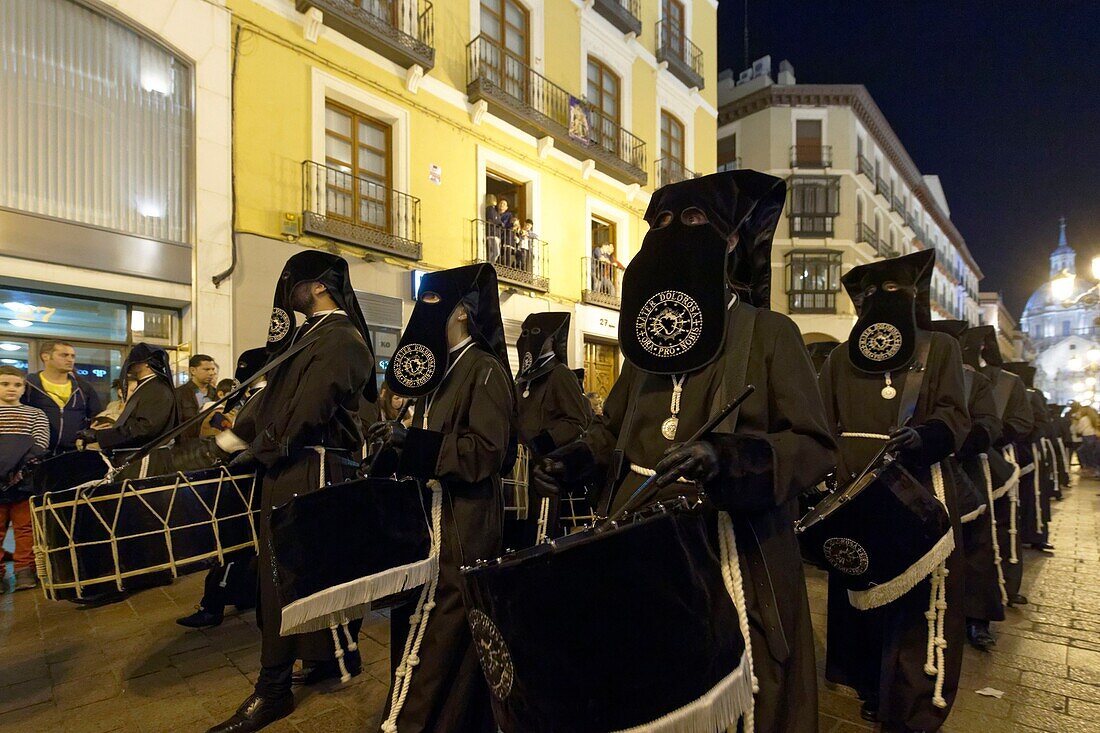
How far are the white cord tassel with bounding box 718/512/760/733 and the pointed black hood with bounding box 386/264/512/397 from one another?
151cm

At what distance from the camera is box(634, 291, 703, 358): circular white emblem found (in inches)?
74.9

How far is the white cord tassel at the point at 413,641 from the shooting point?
A: 255 cm

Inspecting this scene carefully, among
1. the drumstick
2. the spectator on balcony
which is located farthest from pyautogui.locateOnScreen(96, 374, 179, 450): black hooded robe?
the spectator on balcony

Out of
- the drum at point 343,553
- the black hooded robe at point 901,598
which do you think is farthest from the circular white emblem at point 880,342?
the drum at point 343,553

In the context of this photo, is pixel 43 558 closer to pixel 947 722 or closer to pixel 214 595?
pixel 214 595

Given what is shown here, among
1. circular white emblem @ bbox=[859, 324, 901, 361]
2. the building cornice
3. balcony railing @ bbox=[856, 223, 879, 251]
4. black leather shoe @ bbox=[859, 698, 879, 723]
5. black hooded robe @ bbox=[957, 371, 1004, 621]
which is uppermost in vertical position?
the building cornice

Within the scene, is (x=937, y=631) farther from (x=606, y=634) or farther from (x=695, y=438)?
(x=606, y=634)

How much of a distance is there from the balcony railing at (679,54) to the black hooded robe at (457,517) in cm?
1799

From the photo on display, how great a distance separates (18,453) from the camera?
5.59 m

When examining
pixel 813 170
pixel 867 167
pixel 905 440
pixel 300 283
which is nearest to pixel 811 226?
pixel 813 170

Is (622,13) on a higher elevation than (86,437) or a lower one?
higher

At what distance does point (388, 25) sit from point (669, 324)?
11573 mm

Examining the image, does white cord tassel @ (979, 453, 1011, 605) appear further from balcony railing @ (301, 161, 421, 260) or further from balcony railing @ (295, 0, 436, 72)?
balcony railing @ (295, 0, 436, 72)

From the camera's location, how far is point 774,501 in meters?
1.65
